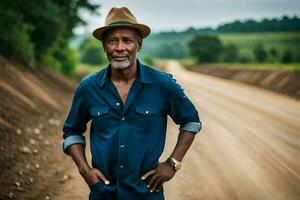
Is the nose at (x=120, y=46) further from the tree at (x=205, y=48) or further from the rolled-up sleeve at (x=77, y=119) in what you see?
the tree at (x=205, y=48)

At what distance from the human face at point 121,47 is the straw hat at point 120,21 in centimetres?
5

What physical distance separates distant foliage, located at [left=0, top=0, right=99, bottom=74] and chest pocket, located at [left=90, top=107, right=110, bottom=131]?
38.1 ft

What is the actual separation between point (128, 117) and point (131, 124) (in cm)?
6

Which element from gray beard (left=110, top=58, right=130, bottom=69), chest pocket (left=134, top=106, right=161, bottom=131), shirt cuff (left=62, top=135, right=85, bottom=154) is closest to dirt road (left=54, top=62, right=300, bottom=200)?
shirt cuff (left=62, top=135, right=85, bottom=154)

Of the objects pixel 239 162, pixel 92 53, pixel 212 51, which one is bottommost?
pixel 239 162

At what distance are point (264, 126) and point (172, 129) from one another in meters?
3.01

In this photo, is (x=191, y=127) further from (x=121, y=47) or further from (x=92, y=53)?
(x=92, y=53)

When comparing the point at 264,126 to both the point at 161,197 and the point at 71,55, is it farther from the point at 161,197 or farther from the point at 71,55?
the point at 71,55

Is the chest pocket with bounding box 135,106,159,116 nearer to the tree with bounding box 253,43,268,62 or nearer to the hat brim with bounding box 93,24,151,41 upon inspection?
the hat brim with bounding box 93,24,151,41

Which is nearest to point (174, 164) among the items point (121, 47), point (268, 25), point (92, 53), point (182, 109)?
point (182, 109)

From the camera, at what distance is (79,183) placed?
6.76 metres

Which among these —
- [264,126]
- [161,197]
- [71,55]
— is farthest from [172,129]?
[71,55]

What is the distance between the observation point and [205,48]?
88812mm

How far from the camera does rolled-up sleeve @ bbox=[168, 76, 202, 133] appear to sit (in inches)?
110
